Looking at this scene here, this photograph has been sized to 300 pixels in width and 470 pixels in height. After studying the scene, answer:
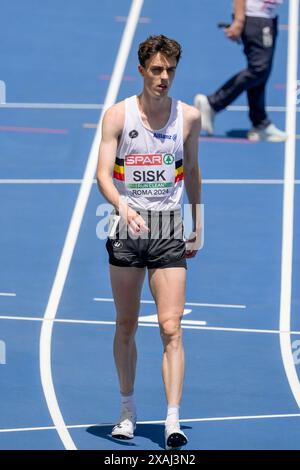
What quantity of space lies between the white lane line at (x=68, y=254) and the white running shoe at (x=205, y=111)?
132cm

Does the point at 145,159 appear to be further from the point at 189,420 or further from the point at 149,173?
the point at 189,420

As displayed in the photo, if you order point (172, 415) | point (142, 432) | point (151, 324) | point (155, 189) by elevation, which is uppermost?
point (155, 189)

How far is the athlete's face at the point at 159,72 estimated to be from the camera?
9.34m

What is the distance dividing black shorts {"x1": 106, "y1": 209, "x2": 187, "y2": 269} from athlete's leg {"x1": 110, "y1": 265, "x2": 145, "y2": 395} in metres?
0.07

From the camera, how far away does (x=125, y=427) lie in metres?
9.87

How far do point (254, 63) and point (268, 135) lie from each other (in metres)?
0.97

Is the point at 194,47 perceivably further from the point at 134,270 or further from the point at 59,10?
the point at 134,270

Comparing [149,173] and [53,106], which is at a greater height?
[53,106]

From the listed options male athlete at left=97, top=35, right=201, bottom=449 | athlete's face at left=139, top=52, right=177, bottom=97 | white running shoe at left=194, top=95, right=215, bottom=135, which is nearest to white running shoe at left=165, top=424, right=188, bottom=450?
male athlete at left=97, top=35, right=201, bottom=449

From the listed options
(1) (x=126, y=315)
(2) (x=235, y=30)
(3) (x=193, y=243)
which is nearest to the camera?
(1) (x=126, y=315)

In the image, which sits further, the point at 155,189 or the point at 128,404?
the point at 128,404

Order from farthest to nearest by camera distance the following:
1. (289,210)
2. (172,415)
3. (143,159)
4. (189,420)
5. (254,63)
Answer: (254,63) < (289,210) < (189,420) < (143,159) < (172,415)

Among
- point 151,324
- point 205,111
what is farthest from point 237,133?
point 151,324

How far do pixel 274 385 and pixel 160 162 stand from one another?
245 centimetres
